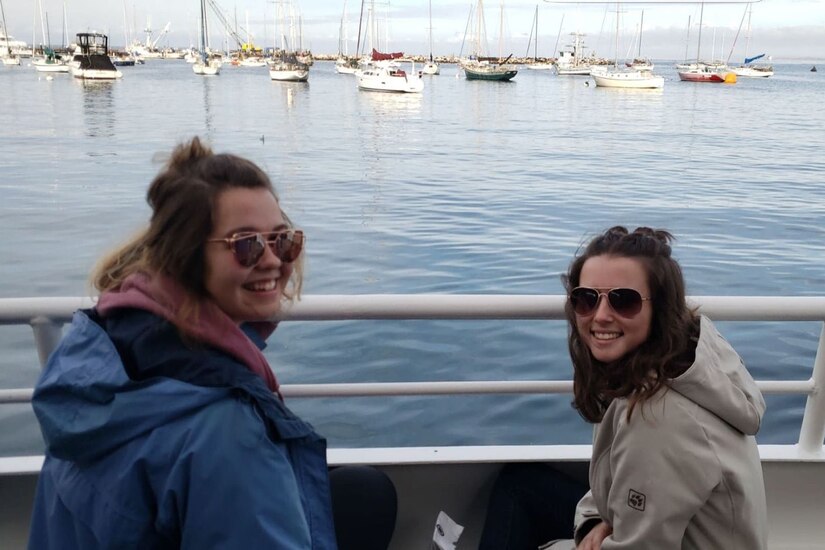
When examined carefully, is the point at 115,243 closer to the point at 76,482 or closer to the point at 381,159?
the point at 76,482

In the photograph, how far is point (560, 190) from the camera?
20.8 m

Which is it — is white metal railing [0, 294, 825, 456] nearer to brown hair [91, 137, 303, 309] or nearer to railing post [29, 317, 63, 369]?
railing post [29, 317, 63, 369]

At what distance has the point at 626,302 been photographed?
182cm

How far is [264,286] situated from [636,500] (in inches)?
34.5

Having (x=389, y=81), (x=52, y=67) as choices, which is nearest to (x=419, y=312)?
(x=389, y=81)

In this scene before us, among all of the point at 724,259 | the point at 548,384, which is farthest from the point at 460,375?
the point at 724,259

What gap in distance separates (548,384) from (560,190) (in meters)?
18.9

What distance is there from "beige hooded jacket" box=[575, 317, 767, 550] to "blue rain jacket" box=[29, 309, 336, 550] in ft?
2.45

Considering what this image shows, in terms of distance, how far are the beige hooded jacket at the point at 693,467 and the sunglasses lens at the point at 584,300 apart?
26 cm

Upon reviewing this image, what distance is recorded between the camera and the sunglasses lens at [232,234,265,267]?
1365mm

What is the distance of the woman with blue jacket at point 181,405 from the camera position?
1160 mm

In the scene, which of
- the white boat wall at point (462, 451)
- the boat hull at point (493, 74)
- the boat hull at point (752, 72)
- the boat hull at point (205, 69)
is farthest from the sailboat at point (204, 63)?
the white boat wall at point (462, 451)

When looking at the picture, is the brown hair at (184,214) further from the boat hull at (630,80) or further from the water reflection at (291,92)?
the boat hull at (630,80)

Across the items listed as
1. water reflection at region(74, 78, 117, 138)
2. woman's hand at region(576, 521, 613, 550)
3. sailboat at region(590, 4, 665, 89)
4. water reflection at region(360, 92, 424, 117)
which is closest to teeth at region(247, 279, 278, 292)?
woman's hand at region(576, 521, 613, 550)
